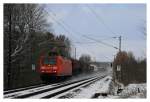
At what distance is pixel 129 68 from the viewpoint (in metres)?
15.4

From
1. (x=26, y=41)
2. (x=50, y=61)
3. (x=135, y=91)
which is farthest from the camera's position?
(x=50, y=61)

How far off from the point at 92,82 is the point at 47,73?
1.24m

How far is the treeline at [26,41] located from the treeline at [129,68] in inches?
53.8

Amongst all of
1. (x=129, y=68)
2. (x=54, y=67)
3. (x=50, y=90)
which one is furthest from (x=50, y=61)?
(x=129, y=68)

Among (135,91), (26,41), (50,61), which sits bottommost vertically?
(135,91)

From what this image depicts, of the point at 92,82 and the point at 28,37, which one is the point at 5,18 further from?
the point at 92,82

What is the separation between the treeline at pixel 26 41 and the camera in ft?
50.0

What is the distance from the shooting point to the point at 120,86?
15703 millimetres

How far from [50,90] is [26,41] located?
1.56 metres

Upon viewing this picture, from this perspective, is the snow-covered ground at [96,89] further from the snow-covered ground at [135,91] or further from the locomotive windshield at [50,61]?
the locomotive windshield at [50,61]

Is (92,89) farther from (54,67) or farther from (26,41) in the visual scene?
(26,41)

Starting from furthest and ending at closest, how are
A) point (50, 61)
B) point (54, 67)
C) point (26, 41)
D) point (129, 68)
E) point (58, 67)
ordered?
point (58, 67) < point (54, 67) < point (50, 61) < point (26, 41) < point (129, 68)

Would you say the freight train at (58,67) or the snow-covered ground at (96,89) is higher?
the freight train at (58,67)

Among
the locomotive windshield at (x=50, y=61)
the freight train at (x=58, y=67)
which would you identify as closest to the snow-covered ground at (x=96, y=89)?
the freight train at (x=58, y=67)
